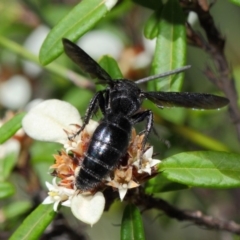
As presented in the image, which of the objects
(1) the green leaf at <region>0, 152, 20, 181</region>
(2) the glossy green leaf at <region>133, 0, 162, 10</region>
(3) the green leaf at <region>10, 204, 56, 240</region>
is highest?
(2) the glossy green leaf at <region>133, 0, 162, 10</region>

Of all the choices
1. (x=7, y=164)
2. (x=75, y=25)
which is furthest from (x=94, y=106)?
(x=7, y=164)

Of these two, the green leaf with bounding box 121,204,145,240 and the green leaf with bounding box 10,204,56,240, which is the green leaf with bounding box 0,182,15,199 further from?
the green leaf with bounding box 121,204,145,240

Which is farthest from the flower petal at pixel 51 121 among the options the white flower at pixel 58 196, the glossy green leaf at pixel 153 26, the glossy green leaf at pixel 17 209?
the glossy green leaf at pixel 17 209

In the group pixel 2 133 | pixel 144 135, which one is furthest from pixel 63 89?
pixel 144 135

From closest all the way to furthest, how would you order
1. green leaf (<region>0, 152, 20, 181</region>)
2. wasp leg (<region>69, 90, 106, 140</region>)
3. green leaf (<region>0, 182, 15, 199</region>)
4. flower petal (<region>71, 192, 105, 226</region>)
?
1. flower petal (<region>71, 192, 105, 226</region>)
2. wasp leg (<region>69, 90, 106, 140</region>)
3. green leaf (<region>0, 182, 15, 199</region>)
4. green leaf (<region>0, 152, 20, 181</region>)

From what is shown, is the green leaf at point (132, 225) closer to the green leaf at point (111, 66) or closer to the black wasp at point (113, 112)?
the black wasp at point (113, 112)

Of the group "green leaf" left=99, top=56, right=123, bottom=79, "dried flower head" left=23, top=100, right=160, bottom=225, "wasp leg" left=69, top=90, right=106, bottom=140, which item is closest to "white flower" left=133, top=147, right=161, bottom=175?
"dried flower head" left=23, top=100, right=160, bottom=225

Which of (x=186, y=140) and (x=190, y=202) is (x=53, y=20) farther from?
(x=190, y=202)
